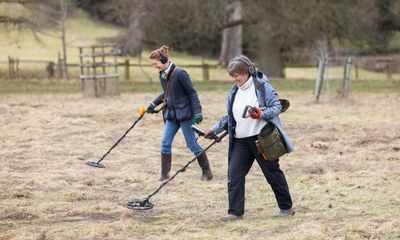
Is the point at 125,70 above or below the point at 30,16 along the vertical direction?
below

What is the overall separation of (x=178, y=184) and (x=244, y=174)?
246 cm

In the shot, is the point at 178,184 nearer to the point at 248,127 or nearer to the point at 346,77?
the point at 248,127

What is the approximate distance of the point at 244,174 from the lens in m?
7.85

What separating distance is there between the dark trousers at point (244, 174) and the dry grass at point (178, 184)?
0.66 feet

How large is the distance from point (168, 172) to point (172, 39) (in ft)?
106

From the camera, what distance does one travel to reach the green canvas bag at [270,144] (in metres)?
7.47

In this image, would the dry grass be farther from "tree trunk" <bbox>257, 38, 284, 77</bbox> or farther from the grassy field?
"tree trunk" <bbox>257, 38, 284, 77</bbox>

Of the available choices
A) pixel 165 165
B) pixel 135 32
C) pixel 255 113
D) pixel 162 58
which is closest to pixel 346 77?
pixel 165 165

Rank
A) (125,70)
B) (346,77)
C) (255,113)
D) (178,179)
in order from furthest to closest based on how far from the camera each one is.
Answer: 1. (125,70)
2. (346,77)
3. (178,179)
4. (255,113)

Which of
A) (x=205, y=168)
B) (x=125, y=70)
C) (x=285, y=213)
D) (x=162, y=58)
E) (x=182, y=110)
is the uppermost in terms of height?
(x=162, y=58)

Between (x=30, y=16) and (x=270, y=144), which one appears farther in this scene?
(x=30, y=16)

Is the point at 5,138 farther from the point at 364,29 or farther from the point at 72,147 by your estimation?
the point at 364,29

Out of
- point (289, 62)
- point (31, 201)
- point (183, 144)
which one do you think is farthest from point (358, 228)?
point (289, 62)

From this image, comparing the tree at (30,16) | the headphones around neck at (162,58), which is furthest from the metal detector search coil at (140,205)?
the tree at (30,16)
